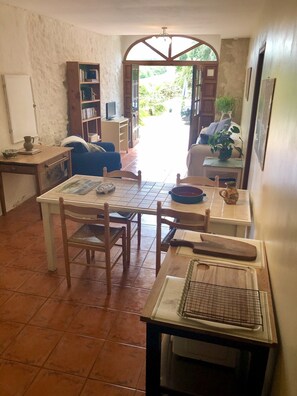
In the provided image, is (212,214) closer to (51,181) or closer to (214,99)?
(51,181)

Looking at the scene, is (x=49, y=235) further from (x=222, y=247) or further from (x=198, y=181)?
(x=222, y=247)

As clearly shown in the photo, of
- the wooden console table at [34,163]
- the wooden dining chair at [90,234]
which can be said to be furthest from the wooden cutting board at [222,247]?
the wooden console table at [34,163]

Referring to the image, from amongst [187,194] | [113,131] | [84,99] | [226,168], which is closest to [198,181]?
[187,194]

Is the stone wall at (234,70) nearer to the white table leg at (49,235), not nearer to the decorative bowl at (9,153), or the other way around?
the decorative bowl at (9,153)

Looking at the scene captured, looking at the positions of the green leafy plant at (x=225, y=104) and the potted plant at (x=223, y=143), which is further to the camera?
the green leafy plant at (x=225, y=104)

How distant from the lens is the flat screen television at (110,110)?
23.0ft

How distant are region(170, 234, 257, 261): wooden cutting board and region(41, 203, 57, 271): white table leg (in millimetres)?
1277

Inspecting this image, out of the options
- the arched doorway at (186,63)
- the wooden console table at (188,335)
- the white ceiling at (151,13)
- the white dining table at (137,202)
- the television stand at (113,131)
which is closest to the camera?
the wooden console table at (188,335)

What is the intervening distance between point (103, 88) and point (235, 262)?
6.09 m

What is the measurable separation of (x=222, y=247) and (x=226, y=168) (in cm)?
245

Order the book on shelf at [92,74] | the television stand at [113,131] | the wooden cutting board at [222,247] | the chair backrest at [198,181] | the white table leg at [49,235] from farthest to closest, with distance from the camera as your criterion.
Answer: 1. the television stand at [113,131]
2. the book on shelf at [92,74]
3. the chair backrest at [198,181]
4. the white table leg at [49,235]
5. the wooden cutting board at [222,247]

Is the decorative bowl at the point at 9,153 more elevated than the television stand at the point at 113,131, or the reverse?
the decorative bowl at the point at 9,153

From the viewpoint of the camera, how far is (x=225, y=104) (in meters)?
7.05

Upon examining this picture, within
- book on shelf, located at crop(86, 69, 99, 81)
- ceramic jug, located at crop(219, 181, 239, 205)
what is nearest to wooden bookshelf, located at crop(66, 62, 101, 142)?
book on shelf, located at crop(86, 69, 99, 81)
